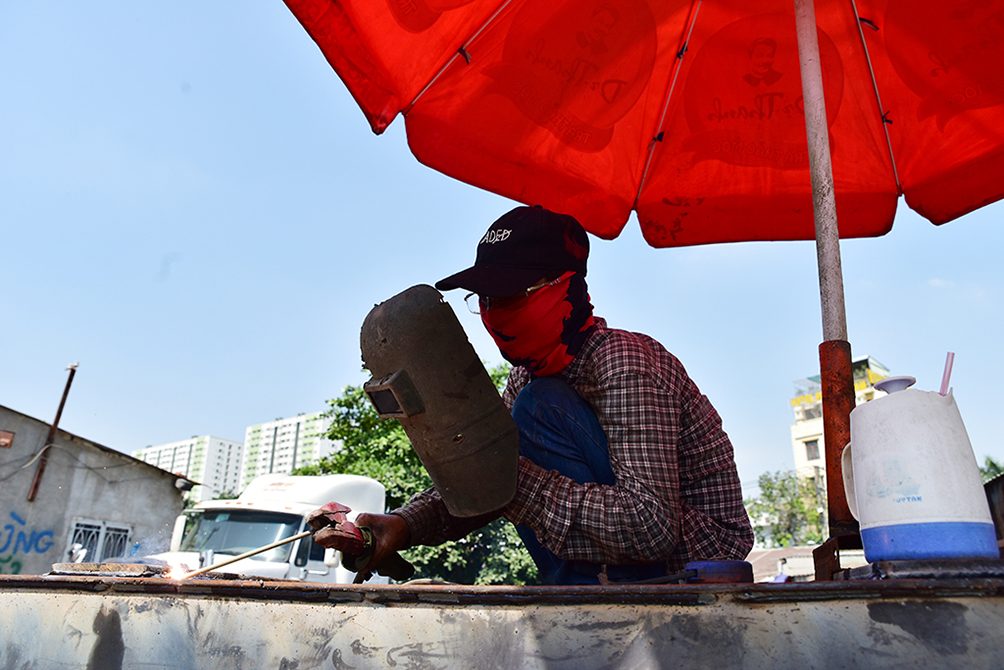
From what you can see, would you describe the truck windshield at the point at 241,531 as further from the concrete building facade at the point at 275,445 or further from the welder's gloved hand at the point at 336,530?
the concrete building facade at the point at 275,445

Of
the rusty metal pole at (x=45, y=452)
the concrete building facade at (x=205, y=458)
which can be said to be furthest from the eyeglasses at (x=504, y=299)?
the concrete building facade at (x=205, y=458)

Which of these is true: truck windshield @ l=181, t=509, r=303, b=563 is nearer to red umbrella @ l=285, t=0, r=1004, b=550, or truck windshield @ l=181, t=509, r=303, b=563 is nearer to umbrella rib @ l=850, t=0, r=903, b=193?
red umbrella @ l=285, t=0, r=1004, b=550

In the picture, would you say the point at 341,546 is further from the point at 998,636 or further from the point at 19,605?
the point at 998,636

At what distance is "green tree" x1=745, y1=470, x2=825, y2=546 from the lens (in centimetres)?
3466

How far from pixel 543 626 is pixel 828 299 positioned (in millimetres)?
1352

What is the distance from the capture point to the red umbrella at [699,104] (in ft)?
7.57

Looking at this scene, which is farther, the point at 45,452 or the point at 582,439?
the point at 45,452

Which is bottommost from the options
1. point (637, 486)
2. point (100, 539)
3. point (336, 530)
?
point (336, 530)

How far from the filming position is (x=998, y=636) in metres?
0.80

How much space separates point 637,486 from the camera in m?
1.57

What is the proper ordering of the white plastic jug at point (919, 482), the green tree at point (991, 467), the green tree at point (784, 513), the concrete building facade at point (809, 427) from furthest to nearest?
the concrete building facade at point (809, 427) < the green tree at point (784, 513) < the green tree at point (991, 467) < the white plastic jug at point (919, 482)

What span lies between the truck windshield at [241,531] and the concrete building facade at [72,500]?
13.0 feet

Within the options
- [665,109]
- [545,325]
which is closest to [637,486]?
[545,325]

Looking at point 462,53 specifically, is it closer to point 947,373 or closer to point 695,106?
point 695,106
